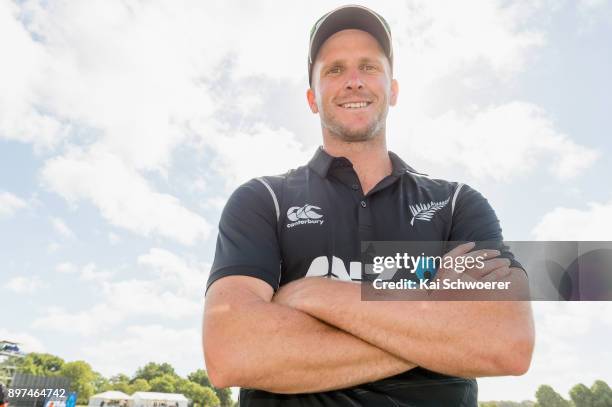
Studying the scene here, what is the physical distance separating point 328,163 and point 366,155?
1.56 ft

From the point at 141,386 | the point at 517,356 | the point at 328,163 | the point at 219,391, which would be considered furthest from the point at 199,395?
the point at 517,356

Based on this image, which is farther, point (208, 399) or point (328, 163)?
point (208, 399)

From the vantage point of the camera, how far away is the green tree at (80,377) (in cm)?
10350

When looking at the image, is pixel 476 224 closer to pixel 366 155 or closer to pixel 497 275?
pixel 497 275

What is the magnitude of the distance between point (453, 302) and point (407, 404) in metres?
0.65

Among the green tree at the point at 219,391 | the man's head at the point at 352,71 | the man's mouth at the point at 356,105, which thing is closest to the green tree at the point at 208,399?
the green tree at the point at 219,391

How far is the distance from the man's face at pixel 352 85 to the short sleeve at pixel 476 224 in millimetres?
1020

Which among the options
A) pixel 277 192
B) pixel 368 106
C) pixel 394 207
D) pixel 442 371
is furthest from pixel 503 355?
pixel 368 106

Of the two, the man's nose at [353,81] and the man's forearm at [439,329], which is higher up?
the man's nose at [353,81]

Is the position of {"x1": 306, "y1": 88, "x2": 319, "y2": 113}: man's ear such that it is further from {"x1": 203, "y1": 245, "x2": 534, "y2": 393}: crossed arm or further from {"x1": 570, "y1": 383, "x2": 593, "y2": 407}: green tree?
{"x1": 570, "y1": 383, "x2": 593, "y2": 407}: green tree

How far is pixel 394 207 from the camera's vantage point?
382 cm

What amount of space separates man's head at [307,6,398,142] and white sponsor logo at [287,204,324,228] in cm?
98

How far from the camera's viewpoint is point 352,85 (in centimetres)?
→ 429

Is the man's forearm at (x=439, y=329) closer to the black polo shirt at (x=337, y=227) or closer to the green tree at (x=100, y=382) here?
the black polo shirt at (x=337, y=227)
